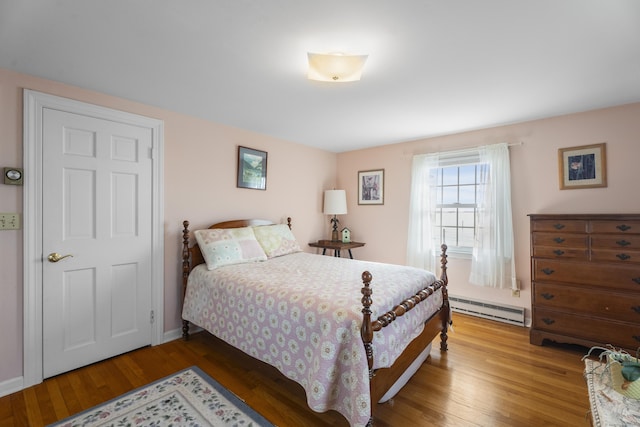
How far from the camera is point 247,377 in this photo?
7.16 feet

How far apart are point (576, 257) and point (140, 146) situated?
4.13 m

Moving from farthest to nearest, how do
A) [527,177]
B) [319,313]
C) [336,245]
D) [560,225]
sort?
[336,245], [527,177], [560,225], [319,313]

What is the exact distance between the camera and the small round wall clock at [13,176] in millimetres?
1913

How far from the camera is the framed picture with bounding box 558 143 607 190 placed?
106 inches

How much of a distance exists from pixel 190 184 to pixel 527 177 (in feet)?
12.0

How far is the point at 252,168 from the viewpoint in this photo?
11.4 feet

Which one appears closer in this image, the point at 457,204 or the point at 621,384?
the point at 621,384

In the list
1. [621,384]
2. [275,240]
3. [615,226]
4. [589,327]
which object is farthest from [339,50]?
[589,327]

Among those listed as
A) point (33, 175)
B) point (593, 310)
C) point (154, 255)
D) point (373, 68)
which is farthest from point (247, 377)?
point (593, 310)

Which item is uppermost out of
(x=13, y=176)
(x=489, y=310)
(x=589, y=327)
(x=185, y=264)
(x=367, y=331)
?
(x=13, y=176)

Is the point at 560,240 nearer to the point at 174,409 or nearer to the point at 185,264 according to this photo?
the point at 174,409

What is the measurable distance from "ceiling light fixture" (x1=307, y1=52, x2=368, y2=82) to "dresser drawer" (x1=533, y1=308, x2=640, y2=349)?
111 inches

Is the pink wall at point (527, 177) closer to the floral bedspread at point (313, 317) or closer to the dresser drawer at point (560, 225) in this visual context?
the dresser drawer at point (560, 225)

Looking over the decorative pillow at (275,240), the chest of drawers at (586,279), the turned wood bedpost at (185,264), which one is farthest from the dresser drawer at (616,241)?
the turned wood bedpost at (185,264)
